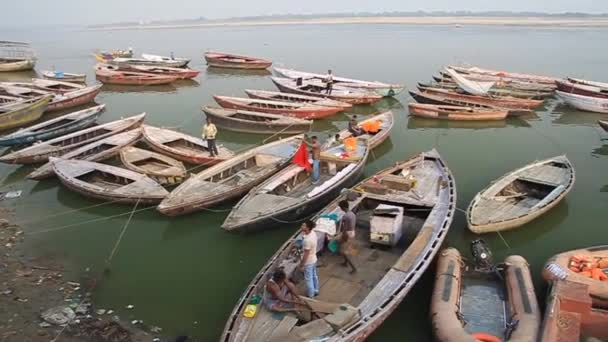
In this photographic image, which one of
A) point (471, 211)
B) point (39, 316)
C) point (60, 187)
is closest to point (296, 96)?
point (60, 187)

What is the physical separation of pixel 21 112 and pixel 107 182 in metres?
12.3

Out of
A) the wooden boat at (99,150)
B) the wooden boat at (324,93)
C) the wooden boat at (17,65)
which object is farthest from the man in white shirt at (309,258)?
the wooden boat at (17,65)

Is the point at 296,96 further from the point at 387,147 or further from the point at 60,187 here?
the point at 60,187

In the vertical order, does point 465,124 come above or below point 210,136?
below

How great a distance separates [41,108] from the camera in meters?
27.1

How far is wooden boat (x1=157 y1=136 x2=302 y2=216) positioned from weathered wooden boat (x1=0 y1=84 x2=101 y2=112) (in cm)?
1842

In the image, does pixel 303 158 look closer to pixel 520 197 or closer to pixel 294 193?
pixel 294 193

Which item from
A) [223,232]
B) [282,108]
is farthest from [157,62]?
[223,232]

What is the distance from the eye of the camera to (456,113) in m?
27.2

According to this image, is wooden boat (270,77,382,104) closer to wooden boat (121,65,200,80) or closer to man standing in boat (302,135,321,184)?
wooden boat (121,65,200,80)

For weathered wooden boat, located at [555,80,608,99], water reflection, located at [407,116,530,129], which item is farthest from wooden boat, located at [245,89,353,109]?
weathered wooden boat, located at [555,80,608,99]

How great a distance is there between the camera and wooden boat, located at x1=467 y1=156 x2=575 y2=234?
14023mm

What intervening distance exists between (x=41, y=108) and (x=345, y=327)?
1022 inches

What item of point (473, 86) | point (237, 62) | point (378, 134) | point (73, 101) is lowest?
point (73, 101)
